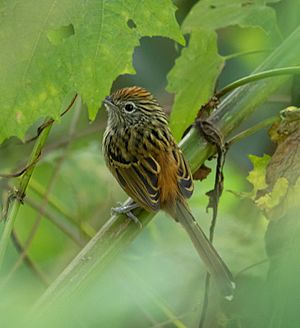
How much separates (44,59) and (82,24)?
4.7 inches

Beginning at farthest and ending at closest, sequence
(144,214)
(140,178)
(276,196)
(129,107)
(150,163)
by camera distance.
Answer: (129,107), (150,163), (140,178), (144,214), (276,196)

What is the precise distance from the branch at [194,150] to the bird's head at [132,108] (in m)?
1.33

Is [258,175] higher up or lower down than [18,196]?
lower down

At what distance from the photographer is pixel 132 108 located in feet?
12.3

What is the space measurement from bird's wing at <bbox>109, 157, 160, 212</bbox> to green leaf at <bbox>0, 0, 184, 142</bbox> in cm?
93

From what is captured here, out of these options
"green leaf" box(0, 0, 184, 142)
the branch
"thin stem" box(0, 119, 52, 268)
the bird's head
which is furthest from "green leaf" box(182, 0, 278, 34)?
the bird's head

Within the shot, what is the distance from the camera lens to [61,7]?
174 cm

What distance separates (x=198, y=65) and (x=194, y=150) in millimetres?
549

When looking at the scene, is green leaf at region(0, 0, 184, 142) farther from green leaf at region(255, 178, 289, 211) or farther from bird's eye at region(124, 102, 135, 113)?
bird's eye at region(124, 102, 135, 113)

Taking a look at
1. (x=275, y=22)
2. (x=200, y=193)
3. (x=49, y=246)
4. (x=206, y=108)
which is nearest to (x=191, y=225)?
(x=206, y=108)

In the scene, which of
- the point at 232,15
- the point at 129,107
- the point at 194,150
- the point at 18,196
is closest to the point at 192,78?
Answer: the point at 232,15

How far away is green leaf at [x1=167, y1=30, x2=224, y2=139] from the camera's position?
2676 mm

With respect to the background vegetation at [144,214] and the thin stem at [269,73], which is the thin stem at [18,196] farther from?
the thin stem at [269,73]

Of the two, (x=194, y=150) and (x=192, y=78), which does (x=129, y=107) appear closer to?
(x=192, y=78)
